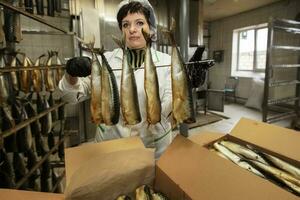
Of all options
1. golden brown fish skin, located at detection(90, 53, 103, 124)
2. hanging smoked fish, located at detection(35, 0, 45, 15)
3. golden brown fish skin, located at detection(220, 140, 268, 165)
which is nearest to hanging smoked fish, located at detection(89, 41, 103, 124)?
golden brown fish skin, located at detection(90, 53, 103, 124)

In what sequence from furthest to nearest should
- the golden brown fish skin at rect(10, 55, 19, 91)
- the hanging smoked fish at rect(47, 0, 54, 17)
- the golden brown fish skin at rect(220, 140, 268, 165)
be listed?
1. the hanging smoked fish at rect(47, 0, 54, 17)
2. the golden brown fish skin at rect(10, 55, 19, 91)
3. the golden brown fish skin at rect(220, 140, 268, 165)

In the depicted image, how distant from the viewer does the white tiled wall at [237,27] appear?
4.41 m

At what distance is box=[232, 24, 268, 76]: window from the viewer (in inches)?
207

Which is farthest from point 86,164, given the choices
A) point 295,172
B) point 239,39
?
point 239,39

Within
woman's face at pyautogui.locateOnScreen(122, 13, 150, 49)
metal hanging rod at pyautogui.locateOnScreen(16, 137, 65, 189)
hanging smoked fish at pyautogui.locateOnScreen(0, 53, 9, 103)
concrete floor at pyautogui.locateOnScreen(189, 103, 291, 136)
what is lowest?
concrete floor at pyautogui.locateOnScreen(189, 103, 291, 136)

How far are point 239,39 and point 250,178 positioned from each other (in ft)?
19.5

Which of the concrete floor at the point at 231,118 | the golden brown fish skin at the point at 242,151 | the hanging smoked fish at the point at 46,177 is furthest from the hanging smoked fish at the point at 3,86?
the concrete floor at the point at 231,118

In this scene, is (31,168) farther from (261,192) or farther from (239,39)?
(239,39)

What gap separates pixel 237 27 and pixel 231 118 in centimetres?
269

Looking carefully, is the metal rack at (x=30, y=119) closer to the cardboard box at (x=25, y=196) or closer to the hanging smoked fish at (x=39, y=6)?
the hanging smoked fish at (x=39, y=6)

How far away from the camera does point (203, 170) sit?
0.69 m

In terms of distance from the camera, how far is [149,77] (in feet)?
2.49

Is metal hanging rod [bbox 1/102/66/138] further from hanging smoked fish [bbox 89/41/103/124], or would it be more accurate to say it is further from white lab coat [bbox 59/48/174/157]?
hanging smoked fish [bbox 89/41/103/124]

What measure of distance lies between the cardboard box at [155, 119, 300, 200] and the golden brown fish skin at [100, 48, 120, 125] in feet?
0.81
